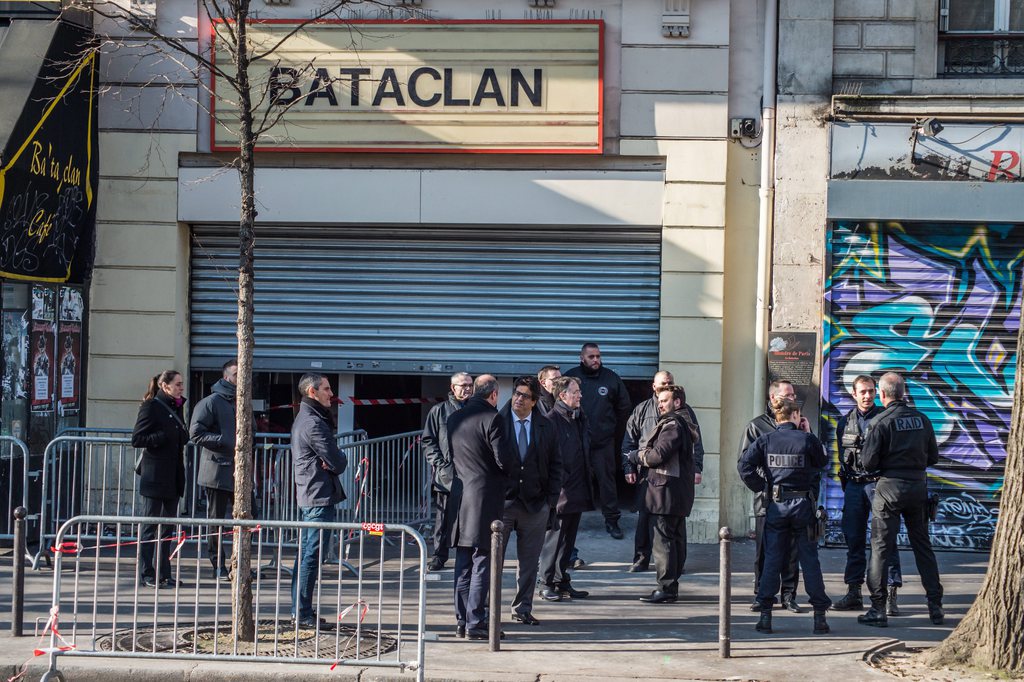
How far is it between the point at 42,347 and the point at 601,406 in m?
5.57

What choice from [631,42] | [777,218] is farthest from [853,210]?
[631,42]

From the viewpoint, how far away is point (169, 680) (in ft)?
25.2

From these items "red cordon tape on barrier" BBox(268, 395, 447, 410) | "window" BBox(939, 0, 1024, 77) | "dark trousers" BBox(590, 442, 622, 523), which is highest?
"window" BBox(939, 0, 1024, 77)

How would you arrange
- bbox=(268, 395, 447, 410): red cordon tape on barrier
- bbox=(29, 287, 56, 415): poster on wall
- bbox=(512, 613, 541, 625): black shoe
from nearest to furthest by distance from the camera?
bbox=(512, 613, 541, 625): black shoe, bbox=(29, 287, 56, 415): poster on wall, bbox=(268, 395, 447, 410): red cordon tape on barrier

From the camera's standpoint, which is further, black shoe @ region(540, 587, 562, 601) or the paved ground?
black shoe @ region(540, 587, 562, 601)

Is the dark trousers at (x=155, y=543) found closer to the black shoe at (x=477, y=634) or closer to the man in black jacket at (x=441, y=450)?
the man in black jacket at (x=441, y=450)

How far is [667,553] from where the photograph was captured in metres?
10.1

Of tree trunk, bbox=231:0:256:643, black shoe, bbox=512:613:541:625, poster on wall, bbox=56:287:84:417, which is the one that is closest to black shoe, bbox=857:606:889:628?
black shoe, bbox=512:613:541:625

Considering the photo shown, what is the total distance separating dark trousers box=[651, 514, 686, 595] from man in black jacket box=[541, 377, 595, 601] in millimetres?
623

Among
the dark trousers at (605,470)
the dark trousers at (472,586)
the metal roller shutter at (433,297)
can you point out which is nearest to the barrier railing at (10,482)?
the metal roller shutter at (433,297)

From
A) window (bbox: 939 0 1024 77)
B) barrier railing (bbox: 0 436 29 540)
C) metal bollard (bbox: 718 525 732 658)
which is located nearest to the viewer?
metal bollard (bbox: 718 525 732 658)

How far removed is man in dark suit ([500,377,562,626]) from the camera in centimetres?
913

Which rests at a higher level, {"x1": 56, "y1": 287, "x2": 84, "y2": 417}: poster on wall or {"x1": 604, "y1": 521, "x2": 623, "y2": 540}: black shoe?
{"x1": 56, "y1": 287, "x2": 84, "y2": 417}: poster on wall

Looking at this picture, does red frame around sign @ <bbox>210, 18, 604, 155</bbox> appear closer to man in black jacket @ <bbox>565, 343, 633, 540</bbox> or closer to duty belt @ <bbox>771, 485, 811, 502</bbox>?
man in black jacket @ <bbox>565, 343, 633, 540</bbox>
